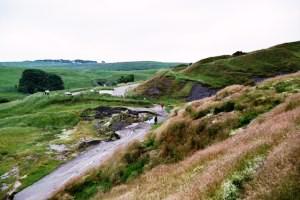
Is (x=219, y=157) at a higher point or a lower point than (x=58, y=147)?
higher

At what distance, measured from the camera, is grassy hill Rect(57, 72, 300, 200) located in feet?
38.5

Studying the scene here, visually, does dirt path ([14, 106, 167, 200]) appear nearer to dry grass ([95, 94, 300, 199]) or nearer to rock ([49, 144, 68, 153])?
rock ([49, 144, 68, 153])

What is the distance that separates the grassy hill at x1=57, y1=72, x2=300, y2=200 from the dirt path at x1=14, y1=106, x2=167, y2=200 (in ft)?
32.4

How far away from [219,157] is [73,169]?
4478 centimetres

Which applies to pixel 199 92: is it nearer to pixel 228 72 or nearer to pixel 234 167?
pixel 228 72

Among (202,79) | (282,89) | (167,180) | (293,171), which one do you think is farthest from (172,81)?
(293,171)

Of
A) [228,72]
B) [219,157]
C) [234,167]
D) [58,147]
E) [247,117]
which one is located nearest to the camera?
[234,167]

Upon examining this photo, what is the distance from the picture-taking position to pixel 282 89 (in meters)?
34.8

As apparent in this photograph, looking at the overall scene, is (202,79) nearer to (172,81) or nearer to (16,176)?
(172,81)

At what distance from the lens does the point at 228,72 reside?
145500mm

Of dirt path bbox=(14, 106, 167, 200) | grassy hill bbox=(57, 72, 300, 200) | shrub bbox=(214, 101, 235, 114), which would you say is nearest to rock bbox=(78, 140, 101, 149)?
dirt path bbox=(14, 106, 167, 200)

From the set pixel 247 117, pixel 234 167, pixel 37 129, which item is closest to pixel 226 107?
pixel 247 117

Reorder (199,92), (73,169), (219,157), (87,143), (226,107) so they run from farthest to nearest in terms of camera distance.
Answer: (199,92)
(87,143)
(73,169)
(226,107)
(219,157)

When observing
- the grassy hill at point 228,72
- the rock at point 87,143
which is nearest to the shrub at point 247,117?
the rock at point 87,143
